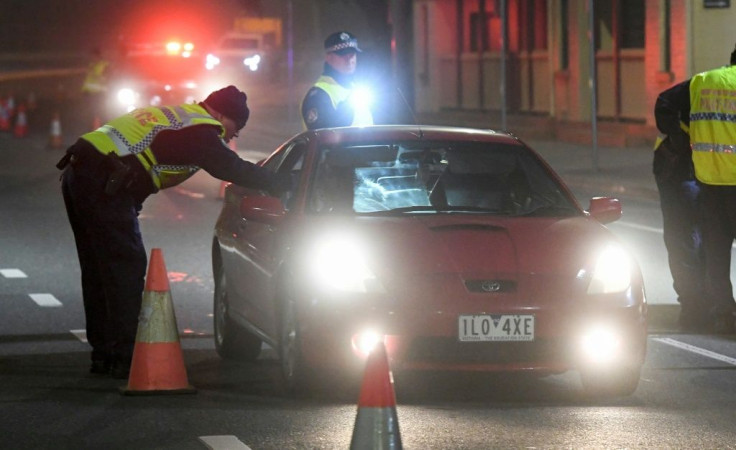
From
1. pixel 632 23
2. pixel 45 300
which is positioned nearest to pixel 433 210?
pixel 45 300

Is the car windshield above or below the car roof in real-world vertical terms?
below

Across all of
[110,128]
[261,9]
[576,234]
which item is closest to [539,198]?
[576,234]

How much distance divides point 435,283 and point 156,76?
1269 inches

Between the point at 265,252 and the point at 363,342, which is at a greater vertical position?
the point at 265,252

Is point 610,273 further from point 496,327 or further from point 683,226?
point 683,226

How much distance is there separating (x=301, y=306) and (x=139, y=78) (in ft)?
104

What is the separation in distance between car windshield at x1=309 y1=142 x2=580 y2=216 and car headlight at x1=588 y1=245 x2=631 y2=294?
0.76 meters

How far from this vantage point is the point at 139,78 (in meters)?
40.1

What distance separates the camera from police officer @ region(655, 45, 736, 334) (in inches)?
448

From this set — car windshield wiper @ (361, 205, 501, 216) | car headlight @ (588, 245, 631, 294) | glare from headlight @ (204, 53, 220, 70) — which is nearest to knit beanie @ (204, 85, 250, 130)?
car windshield wiper @ (361, 205, 501, 216)

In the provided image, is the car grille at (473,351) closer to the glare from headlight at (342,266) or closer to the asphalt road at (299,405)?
the asphalt road at (299,405)

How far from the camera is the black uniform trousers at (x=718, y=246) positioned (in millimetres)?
11648

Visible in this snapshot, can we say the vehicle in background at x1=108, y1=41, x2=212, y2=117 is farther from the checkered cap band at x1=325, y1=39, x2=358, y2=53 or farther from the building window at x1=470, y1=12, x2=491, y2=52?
the checkered cap band at x1=325, y1=39, x2=358, y2=53

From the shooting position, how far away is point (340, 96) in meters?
13.8
